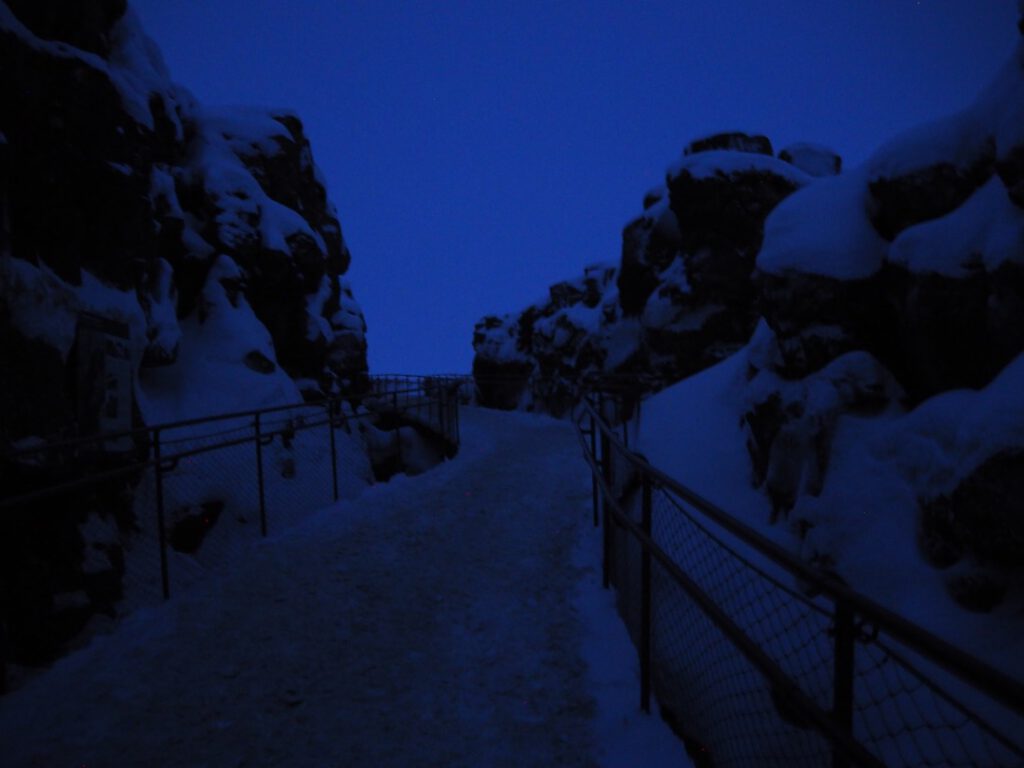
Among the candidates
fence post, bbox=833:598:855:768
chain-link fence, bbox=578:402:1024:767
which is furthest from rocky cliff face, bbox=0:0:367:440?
fence post, bbox=833:598:855:768

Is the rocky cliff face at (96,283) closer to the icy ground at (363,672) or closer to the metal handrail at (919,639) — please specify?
the icy ground at (363,672)

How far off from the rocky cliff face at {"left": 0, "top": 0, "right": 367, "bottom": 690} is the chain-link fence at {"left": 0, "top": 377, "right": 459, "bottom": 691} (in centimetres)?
3

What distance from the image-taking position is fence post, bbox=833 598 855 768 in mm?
1651

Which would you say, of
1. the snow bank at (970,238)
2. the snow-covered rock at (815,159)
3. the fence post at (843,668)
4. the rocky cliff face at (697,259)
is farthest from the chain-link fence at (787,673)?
the snow-covered rock at (815,159)

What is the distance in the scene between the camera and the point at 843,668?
1688mm

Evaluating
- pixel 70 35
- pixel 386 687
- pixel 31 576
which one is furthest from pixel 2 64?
pixel 386 687

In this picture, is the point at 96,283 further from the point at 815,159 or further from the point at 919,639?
the point at 815,159

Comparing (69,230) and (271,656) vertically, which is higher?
(69,230)

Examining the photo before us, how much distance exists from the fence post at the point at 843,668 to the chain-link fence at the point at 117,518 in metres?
4.57

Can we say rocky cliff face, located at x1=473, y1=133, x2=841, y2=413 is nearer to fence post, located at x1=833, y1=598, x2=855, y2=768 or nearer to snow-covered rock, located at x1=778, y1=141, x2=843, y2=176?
snow-covered rock, located at x1=778, y1=141, x2=843, y2=176

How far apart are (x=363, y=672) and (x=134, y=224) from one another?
7.57 metres

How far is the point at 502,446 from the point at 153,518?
818 centimetres

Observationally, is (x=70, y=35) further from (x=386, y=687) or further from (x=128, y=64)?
(x=386, y=687)

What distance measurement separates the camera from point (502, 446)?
1479cm
